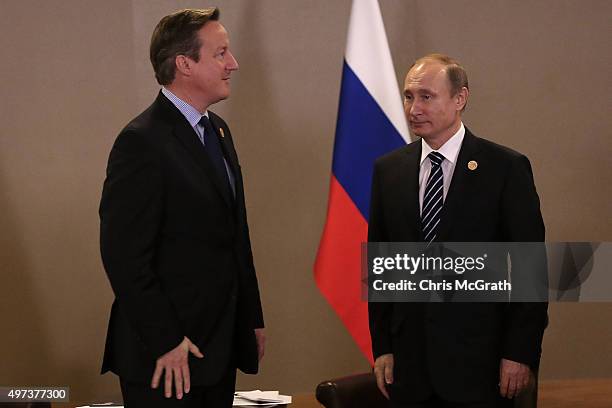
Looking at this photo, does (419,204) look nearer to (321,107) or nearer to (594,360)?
(321,107)

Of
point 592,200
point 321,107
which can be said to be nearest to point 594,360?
point 592,200

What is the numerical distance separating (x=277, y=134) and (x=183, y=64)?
2456 mm

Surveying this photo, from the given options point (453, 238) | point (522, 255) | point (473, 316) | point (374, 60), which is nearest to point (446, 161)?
point (453, 238)

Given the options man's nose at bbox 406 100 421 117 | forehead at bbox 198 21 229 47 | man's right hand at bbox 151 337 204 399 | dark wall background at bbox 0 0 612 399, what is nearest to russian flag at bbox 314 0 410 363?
dark wall background at bbox 0 0 612 399

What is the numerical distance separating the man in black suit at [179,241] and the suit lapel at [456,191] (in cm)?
58

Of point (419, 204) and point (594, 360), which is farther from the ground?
point (419, 204)

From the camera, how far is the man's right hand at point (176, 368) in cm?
222

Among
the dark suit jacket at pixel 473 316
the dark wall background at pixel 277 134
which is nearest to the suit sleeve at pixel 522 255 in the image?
the dark suit jacket at pixel 473 316

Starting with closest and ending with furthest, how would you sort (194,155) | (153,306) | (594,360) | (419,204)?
(153,306), (194,155), (419,204), (594,360)

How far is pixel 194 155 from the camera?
2.34 metres

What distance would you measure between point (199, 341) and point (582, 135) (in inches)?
132

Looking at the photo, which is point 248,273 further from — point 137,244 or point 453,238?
point 453,238

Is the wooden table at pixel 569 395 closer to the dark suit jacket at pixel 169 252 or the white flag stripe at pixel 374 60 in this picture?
the white flag stripe at pixel 374 60

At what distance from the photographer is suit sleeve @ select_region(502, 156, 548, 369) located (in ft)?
7.92
